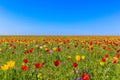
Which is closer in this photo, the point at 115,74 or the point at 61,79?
the point at 61,79

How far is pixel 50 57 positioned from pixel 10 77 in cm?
366

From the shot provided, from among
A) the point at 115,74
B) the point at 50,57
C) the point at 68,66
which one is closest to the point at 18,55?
the point at 50,57

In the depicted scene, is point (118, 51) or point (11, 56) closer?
point (11, 56)

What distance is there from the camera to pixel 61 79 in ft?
16.1

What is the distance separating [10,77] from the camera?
4.80m

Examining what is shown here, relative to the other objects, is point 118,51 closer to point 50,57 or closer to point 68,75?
point 50,57

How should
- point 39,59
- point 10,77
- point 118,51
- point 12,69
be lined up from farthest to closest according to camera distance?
point 118,51
point 39,59
point 12,69
point 10,77

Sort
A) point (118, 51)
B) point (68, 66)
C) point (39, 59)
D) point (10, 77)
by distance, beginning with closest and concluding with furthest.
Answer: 1. point (10, 77)
2. point (68, 66)
3. point (39, 59)
4. point (118, 51)

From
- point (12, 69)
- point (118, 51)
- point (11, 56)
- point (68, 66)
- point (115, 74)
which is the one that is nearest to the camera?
point (12, 69)

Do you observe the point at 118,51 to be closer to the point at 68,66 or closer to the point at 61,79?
the point at 68,66

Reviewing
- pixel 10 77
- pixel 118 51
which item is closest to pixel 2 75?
pixel 10 77

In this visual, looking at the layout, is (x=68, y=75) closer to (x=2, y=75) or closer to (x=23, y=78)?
(x=23, y=78)

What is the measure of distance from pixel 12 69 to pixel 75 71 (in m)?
1.23

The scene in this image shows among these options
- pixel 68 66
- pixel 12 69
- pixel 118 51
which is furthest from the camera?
pixel 118 51
